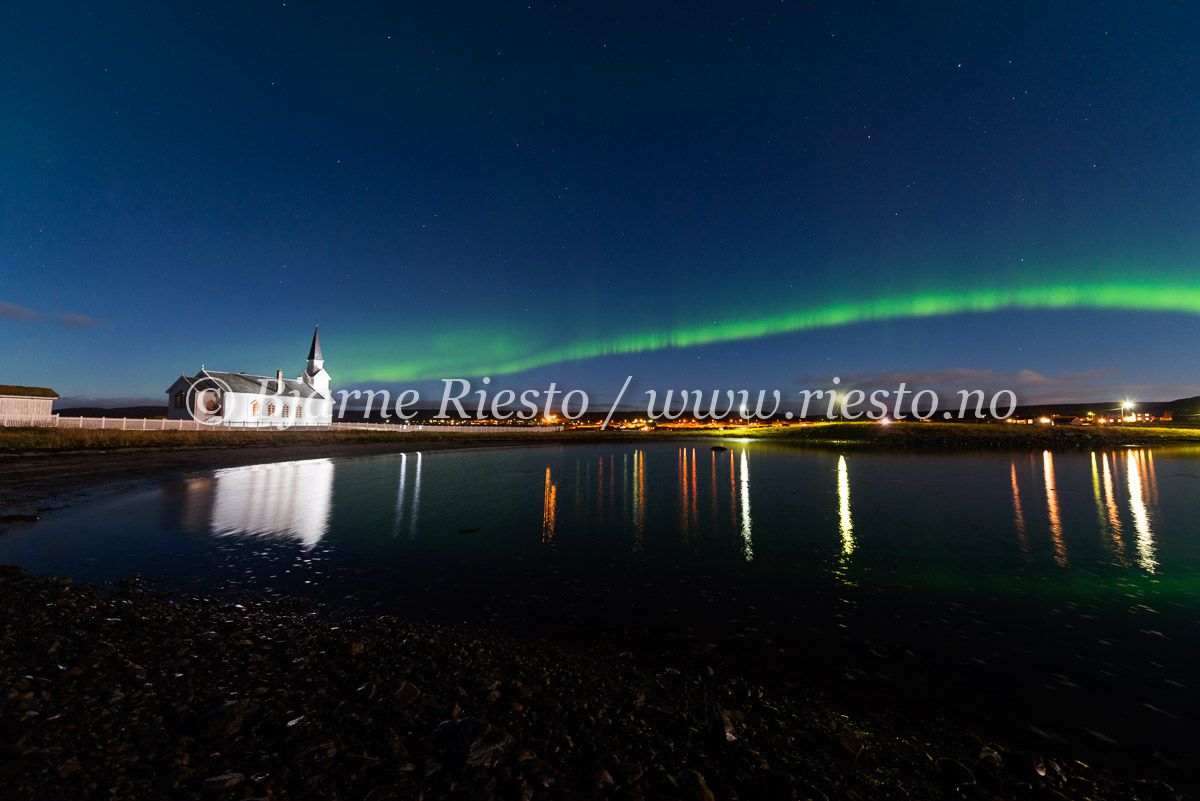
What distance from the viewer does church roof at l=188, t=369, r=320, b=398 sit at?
259ft

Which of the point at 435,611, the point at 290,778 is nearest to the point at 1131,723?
the point at 290,778

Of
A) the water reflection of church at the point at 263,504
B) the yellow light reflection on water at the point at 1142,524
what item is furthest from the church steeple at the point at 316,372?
the yellow light reflection on water at the point at 1142,524

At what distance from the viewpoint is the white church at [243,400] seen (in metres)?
76.0

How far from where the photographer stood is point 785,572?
10680 millimetres

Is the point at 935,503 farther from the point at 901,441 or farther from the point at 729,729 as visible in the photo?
the point at 901,441

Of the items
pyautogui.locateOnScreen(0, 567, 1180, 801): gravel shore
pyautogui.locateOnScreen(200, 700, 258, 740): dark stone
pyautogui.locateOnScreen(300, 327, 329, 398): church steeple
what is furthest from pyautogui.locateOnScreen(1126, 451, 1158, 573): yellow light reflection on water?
pyautogui.locateOnScreen(300, 327, 329, 398): church steeple

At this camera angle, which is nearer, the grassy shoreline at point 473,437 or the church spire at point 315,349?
the grassy shoreline at point 473,437

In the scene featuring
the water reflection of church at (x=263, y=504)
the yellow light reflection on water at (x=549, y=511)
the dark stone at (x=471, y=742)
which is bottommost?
the yellow light reflection on water at (x=549, y=511)

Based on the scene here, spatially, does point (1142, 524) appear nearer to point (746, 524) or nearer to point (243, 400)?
point (746, 524)

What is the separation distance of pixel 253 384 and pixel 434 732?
10182cm

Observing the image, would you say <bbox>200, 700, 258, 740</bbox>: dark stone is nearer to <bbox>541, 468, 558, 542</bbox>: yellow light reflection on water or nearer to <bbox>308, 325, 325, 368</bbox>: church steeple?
<bbox>541, 468, 558, 542</bbox>: yellow light reflection on water

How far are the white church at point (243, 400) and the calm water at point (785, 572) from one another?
67.7 meters

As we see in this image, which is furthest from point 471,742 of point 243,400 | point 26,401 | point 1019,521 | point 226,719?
point 243,400

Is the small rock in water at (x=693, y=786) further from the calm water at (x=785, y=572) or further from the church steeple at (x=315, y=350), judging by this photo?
the church steeple at (x=315, y=350)
